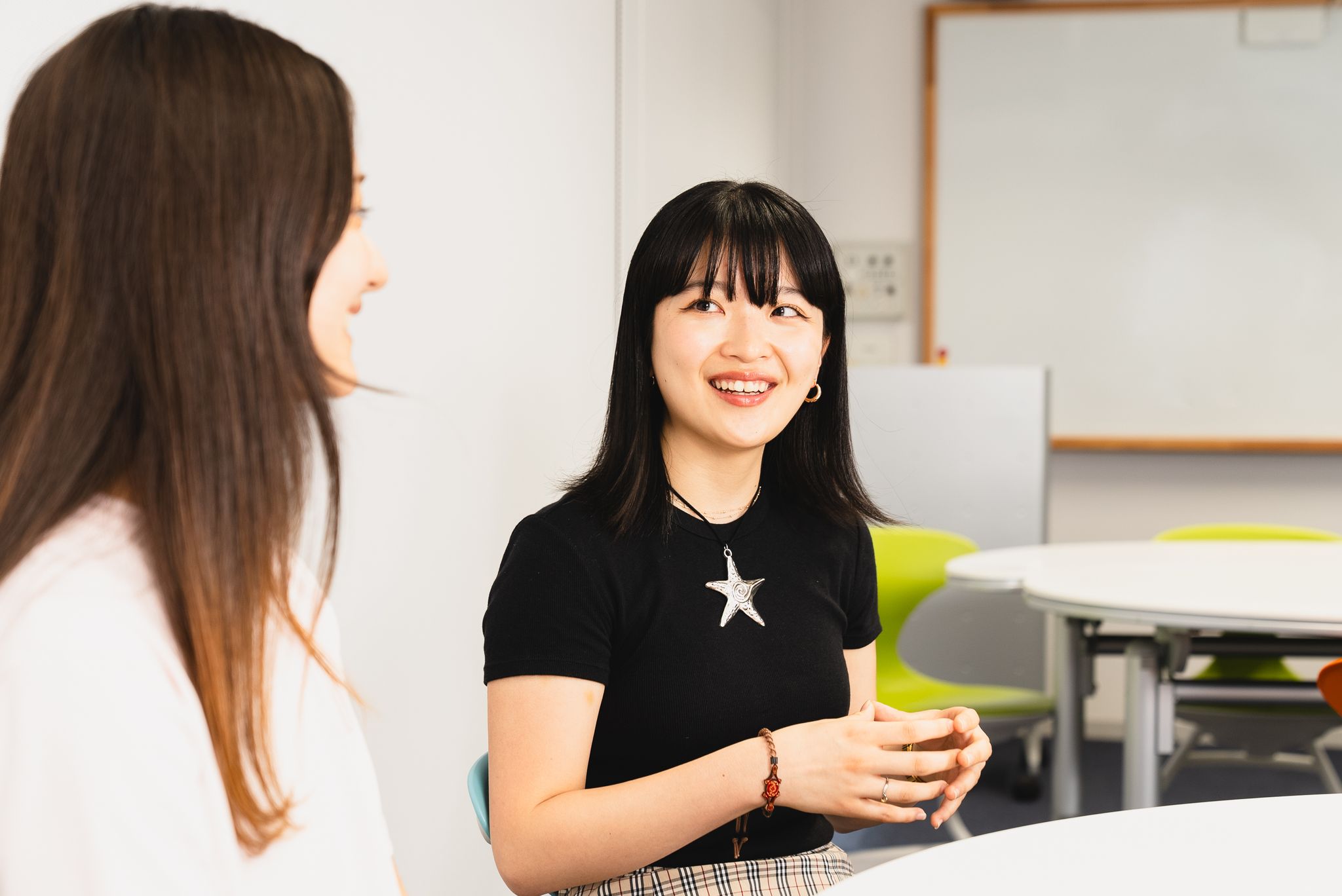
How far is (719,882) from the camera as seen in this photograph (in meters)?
1.15

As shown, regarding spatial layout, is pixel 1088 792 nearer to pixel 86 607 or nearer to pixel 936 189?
pixel 936 189

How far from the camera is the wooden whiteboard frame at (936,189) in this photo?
4.11m

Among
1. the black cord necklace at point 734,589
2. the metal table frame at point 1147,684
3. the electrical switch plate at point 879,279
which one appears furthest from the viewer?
the electrical switch plate at point 879,279

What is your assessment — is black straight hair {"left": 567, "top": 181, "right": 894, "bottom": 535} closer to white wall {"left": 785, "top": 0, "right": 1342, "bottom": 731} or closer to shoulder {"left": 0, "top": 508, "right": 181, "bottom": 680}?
shoulder {"left": 0, "top": 508, "right": 181, "bottom": 680}

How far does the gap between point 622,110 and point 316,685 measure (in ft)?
6.52

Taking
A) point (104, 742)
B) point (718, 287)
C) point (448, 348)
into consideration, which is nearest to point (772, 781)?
point (718, 287)

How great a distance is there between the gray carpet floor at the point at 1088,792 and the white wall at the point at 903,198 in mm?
546

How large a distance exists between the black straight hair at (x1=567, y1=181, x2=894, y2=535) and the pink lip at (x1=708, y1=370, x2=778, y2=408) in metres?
0.08

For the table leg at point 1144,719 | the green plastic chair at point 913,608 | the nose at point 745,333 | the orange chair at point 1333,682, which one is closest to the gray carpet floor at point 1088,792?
the green plastic chair at point 913,608

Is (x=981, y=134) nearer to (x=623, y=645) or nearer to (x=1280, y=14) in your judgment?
(x=1280, y=14)

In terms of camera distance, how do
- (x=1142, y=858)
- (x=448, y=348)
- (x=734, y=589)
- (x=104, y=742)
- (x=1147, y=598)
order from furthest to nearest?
(x=1147, y=598) < (x=448, y=348) < (x=734, y=589) < (x=1142, y=858) < (x=104, y=742)

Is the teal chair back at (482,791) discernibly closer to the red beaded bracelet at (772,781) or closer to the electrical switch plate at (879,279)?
the red beaded bracelet at (772,781)

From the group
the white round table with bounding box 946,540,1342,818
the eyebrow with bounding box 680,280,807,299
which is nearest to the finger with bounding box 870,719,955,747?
the eyebrow with bounding box 680,280,807,299

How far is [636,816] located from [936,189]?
3691 millimetres
